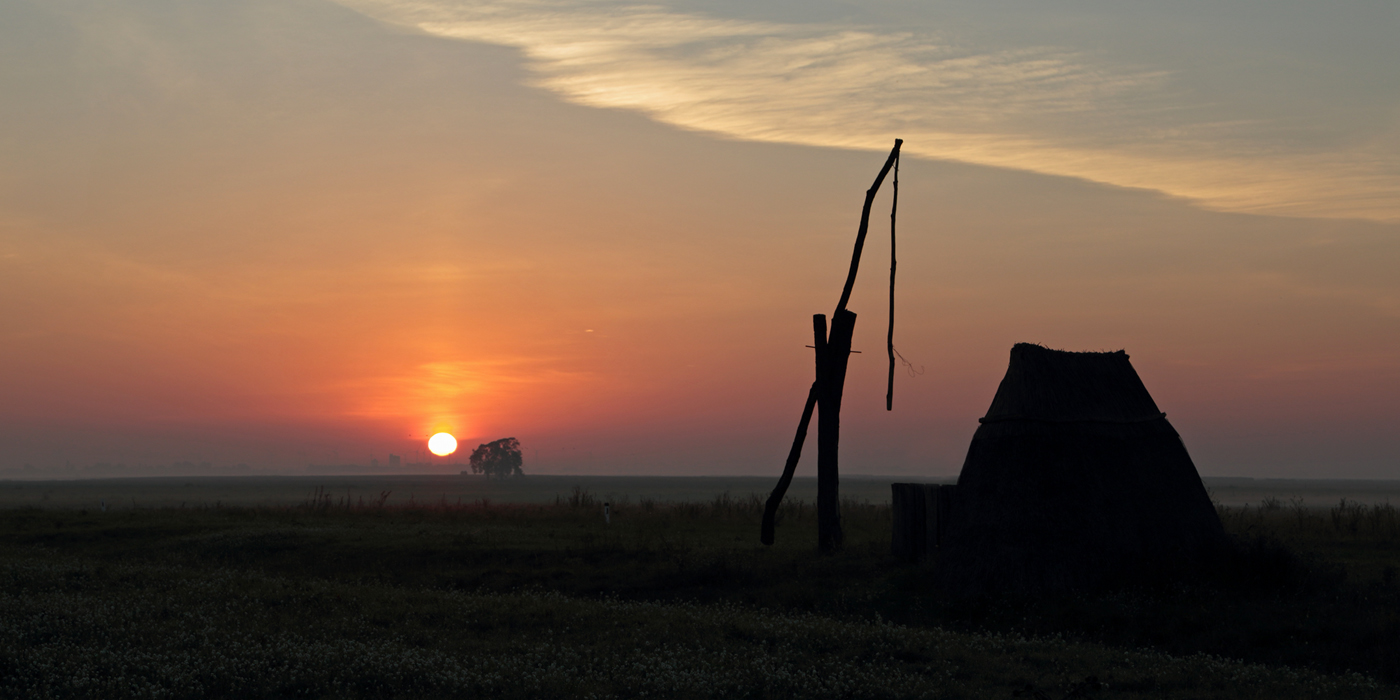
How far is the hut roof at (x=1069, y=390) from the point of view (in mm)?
21281

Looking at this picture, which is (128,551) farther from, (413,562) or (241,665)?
(241,665)

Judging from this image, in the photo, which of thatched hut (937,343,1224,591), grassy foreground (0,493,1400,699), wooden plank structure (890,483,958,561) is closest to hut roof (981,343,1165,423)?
thatched hut (937,343,1224,591)

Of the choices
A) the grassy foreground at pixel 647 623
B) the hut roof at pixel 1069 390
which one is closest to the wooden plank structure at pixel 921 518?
the grassy foreground at pixel 647 623

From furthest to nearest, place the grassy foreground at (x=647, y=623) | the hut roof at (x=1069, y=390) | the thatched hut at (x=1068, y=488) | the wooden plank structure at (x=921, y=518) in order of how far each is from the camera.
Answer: the wooden plank structure at (x=921, y=518) < the hut roof at (x=1069, y=390) < the thatched hut at (x=1068, y=488) < the grassy foreground at (x=647, y=623)

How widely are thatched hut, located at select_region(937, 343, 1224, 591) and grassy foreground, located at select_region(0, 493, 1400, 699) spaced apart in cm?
86

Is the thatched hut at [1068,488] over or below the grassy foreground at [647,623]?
over

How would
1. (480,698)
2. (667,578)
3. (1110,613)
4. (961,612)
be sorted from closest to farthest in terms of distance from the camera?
(480,698) < (1110,613) < (961,612) < (667,578)

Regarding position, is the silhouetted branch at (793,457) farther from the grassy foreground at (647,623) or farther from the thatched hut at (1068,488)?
the thatched hut at (1068,488)

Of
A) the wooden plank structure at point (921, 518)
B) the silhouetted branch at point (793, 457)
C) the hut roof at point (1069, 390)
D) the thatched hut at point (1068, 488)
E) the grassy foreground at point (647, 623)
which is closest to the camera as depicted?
the grassy foreground at point (647, 623)

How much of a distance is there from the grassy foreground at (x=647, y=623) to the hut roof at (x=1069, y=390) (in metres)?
3.86

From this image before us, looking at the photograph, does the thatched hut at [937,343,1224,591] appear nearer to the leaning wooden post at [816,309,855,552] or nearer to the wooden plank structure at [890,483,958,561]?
the wooden plank structure at [890,483,958,561]

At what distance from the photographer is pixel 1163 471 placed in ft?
69.1

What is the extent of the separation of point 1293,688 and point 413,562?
21.0 m

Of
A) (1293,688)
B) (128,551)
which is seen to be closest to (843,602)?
(1293,688)
